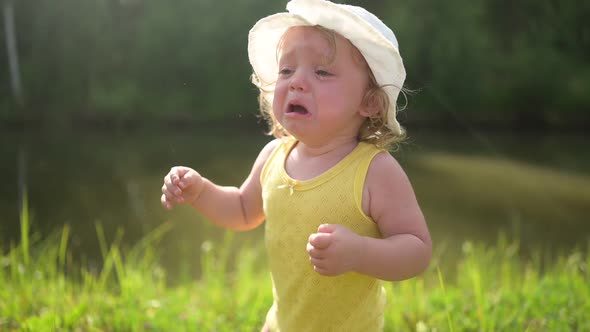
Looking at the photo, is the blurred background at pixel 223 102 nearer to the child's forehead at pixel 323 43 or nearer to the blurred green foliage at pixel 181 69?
the blurred green foliage at pixel 181 69

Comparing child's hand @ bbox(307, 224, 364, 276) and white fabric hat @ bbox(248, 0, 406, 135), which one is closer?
child's hand @ bbox(307, 224, 364, 276)

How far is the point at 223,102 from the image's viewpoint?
14.0m

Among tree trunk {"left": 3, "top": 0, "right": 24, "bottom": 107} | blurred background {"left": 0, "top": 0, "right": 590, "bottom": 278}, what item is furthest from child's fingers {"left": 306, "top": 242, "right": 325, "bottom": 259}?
tree trunk {"left": 3, "top": 0, "right": 24, "bottom": 107}

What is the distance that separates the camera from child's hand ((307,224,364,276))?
128 centimetres

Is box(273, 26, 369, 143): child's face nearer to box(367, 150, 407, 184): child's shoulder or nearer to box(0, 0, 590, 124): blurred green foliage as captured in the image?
box(367, 150, 407, 184): child's shoulder

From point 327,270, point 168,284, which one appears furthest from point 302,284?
point 168,284

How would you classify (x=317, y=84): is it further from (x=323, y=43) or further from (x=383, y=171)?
(x=383, y=171)

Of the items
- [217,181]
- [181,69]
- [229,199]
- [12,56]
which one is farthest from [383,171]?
[12,56]

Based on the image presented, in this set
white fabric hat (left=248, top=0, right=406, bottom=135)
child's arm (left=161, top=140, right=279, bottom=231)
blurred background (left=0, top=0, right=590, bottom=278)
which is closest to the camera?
white fabric hat (left=248, top=0, right=406, bottom=135)

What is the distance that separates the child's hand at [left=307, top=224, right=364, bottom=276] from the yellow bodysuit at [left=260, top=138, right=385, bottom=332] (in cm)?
15

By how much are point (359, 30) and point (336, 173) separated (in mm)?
340

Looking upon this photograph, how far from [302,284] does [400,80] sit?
555 millimetres

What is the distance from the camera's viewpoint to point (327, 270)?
1.29 metres

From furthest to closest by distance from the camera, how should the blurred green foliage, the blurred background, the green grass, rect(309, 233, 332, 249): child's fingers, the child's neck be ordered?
the blurred green foliage < the blurred background < the green grass < the child's neck < rect(309, 233, 332, 249): child's fingers
